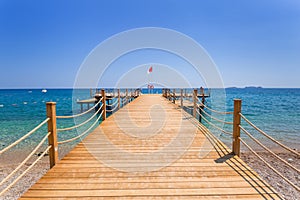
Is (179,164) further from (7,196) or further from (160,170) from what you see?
(7,196)

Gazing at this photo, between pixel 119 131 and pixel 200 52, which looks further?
pixel 200 52

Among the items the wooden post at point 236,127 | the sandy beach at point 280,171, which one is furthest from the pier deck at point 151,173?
the sandy beach at point 280,171

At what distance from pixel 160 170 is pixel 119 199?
2.89 ft

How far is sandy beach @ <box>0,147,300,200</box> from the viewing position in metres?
5.09

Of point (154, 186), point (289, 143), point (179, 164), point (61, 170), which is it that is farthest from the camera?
point (289, 143)

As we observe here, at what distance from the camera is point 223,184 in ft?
8.00

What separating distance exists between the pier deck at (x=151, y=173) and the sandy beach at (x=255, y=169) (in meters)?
2.81

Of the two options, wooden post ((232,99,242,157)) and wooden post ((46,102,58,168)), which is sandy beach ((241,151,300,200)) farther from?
wooden post ((46,102,58,168))

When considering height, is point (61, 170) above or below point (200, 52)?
below

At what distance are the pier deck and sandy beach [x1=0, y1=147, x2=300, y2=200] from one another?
2813mm

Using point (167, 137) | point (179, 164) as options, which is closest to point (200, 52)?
point (167, 137)

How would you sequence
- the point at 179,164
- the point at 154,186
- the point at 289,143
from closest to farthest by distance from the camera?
the point at 154,186
the point at 179,164
the point at 289,143

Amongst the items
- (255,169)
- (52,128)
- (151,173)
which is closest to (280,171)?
(255,169)

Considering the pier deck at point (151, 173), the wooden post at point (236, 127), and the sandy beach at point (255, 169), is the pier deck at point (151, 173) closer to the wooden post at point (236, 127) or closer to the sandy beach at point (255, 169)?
the wooden post at point (236, 127)
